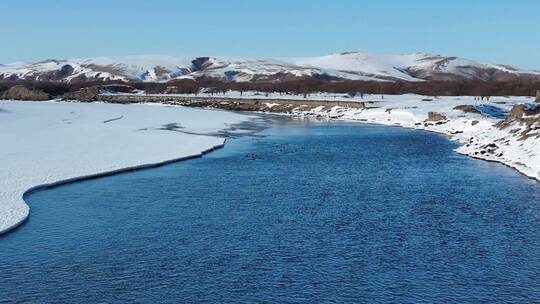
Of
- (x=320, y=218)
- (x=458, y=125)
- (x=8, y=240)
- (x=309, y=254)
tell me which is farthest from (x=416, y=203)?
(x=458, y=125)

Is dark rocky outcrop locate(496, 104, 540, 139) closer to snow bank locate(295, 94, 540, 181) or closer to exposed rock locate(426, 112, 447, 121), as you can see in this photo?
snow bank locate(295, 94, 540, 181)

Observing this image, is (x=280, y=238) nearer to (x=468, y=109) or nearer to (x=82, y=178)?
(x=82, y=178)

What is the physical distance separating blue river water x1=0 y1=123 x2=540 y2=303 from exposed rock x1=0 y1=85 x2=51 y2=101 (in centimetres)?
11267

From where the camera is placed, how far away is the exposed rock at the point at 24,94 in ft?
446

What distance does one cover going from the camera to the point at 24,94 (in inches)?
5389

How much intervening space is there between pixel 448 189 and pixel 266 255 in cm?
1219

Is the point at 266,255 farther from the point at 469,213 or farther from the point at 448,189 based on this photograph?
the point at 448,189

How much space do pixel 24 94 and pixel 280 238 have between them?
129m

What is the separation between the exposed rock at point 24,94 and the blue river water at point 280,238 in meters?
113

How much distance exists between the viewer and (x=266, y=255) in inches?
669

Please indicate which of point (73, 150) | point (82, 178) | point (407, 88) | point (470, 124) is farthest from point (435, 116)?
point (407, 88)

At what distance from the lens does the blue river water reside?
14.5 metres

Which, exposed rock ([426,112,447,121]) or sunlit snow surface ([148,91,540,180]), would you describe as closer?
sunlit snow surface ([148,91,540,180])

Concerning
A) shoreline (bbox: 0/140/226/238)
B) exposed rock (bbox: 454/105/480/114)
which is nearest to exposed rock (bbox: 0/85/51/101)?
exposed rock (bbox: 454/105/480/114)
